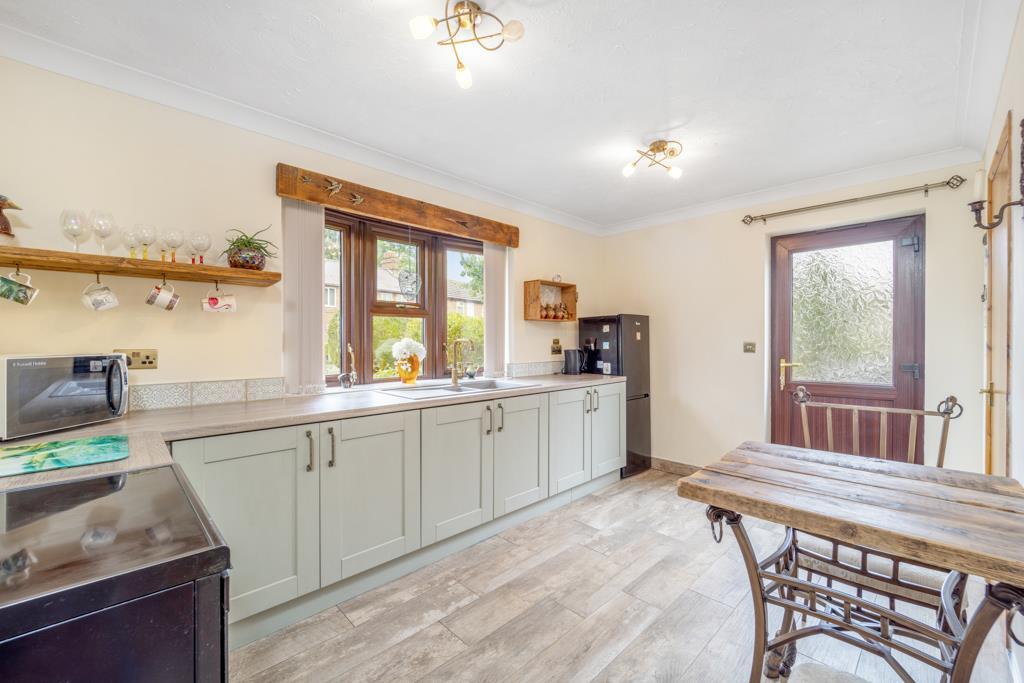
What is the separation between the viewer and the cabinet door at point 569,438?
10.1 feet

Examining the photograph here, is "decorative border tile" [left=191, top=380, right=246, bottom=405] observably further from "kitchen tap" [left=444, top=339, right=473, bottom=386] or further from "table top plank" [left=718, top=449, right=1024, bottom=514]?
"table top plank" [left=718, top=449, right=1024, bottom=514]

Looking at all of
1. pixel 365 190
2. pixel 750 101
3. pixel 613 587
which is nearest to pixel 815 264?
pixel 750 101

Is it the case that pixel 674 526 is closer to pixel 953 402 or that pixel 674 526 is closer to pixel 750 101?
pixel 953 402

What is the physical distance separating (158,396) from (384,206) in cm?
161

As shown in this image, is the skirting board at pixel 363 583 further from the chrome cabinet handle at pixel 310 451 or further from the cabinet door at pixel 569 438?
the chrome cabinet handle at pixel 310 451

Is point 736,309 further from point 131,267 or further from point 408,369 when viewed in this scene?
point 131,267

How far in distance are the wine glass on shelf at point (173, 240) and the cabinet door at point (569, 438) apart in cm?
230

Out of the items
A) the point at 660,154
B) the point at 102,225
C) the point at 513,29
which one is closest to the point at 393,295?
the point at 102,225

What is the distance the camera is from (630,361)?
386cm

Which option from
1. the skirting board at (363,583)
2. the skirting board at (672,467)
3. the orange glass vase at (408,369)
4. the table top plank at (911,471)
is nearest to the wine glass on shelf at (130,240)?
→ the orange glass vase at (408,369)

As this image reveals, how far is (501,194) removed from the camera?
139 inches

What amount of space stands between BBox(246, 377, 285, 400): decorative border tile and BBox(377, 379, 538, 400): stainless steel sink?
57 cm

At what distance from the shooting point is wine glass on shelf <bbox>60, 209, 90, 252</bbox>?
1.75 meters

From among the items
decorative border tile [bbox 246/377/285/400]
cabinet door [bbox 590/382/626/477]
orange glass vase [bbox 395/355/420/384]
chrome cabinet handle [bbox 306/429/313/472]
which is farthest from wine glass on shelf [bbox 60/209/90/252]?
cabinet door [bbox 590/382/626/477]
